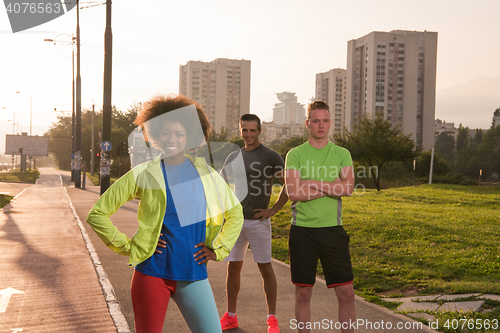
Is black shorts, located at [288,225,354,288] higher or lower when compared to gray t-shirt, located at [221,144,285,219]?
lower

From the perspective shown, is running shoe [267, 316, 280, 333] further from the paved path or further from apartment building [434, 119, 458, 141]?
apartment building [434, 119, 458, 141]

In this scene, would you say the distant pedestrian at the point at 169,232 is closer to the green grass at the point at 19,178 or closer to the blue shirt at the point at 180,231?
the blue shirt at the point at 180,231

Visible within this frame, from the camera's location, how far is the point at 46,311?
191 inches

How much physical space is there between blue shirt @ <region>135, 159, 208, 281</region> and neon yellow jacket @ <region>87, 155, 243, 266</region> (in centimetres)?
4

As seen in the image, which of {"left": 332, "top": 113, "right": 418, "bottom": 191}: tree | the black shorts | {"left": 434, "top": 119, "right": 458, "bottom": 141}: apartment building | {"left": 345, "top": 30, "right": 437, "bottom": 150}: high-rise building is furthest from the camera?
{"left": 434, "top": 119, "right": 458, "bottom": 141}: apartment building

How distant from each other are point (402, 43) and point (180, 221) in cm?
11618

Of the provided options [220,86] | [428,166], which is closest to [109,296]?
[428,166]

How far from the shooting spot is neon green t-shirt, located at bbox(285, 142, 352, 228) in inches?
143

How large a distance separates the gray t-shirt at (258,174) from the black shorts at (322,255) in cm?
86

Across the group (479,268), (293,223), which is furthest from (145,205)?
(479,268)

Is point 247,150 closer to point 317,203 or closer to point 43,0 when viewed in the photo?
point 317,203

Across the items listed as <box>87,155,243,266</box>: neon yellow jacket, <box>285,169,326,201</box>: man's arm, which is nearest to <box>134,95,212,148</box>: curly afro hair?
<box>87,155,243,266</box>: neon yellow jacket

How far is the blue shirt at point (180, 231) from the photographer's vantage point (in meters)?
2.42

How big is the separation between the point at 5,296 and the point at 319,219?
4.20m
